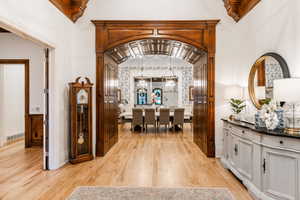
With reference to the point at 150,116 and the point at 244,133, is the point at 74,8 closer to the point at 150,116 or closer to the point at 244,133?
the point at 244,133

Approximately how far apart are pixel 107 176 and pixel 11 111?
4.57 meters

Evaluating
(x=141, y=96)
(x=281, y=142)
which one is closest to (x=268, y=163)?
(x=281, y=142)

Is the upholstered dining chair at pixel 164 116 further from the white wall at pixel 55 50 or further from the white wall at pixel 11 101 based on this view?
the white wall at pixel 11 101

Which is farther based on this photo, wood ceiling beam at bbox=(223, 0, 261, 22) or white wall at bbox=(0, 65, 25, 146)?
white wall at bbox=(0, 65, 25, 146)

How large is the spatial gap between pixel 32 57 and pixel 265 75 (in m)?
5.50

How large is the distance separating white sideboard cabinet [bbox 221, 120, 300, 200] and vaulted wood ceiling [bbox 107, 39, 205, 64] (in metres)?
2.63

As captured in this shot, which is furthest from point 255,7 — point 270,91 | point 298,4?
point 270,91

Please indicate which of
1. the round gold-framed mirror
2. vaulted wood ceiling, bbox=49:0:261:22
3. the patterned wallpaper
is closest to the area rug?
the round gold-framed mirror

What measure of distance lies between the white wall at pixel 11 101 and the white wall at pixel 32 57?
0.58 m

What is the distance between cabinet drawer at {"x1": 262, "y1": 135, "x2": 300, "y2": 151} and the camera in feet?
6.93

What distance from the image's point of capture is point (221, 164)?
407cm

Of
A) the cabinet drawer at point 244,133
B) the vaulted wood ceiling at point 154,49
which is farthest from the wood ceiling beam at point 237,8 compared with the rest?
the cabinet drawer at point 244,133

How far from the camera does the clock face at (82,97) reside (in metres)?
4.20

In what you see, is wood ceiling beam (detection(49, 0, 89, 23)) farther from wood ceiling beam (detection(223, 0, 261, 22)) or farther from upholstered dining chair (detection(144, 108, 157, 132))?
upholstered dining chair (detection(144, 108, 157, 132))
